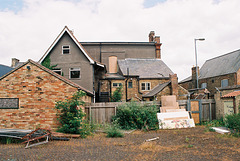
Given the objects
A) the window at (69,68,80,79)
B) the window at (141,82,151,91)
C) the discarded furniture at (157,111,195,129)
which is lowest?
the discarded furniture at (157,111,195,129)

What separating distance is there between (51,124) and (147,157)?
23.6 feet

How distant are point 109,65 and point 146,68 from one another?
6.36 metres

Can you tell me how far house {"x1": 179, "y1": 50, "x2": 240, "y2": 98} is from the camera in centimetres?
2831

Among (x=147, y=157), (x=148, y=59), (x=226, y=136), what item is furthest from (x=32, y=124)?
(x=148, y=59)

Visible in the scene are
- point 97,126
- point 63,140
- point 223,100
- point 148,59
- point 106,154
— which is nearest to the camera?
point 106,154

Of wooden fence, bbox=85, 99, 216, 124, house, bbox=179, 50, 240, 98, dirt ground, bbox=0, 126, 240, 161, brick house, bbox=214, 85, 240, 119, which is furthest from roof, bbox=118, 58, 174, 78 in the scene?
dirt ground, bbox=0, 126, 240, 161

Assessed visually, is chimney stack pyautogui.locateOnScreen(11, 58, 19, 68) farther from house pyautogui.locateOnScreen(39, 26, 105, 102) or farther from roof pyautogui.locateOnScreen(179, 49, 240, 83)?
roof pyautogui.locateOnScreen(179, 49, 240, 83)

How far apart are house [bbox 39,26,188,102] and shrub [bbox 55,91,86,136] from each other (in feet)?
25.5

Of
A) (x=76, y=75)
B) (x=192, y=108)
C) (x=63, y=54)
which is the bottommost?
(x=192, y=108)

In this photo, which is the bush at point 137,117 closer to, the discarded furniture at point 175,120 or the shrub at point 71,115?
the discarded furniture at point 175,120

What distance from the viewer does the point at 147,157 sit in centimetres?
728

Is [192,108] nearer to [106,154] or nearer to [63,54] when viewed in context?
[106,154]

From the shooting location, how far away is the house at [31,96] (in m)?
12.2

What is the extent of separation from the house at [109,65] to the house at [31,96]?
23.9 feet
